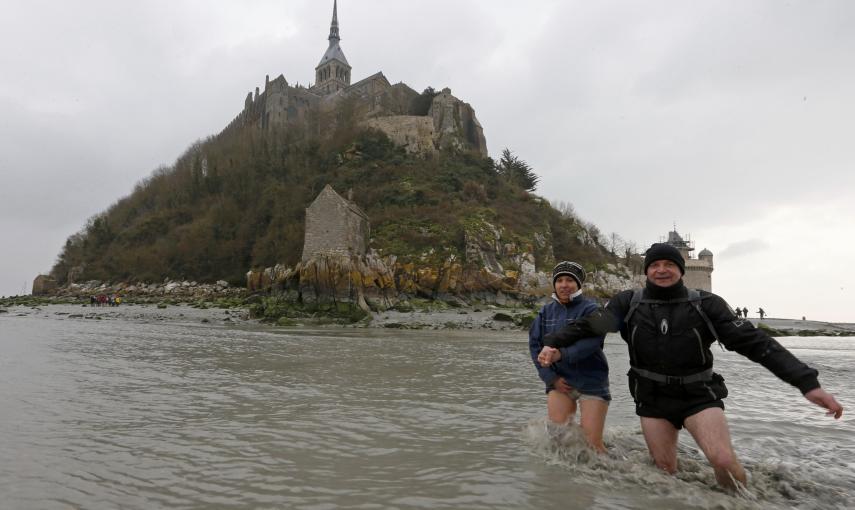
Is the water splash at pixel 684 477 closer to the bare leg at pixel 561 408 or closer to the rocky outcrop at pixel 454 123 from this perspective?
the bare leg at pixel 561 408

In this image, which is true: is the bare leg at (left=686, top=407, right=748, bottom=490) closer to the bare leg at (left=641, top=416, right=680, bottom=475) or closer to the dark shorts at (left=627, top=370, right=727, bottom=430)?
the dark shorts at (left=627, top=370, right=727, bottom=430)

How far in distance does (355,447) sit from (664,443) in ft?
7.92

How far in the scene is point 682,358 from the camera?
10.7 ft

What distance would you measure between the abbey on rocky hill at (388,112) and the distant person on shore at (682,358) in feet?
169

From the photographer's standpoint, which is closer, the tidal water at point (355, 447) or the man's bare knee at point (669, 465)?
the tidal water at point (355, 447)

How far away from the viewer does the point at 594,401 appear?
12.7 feet

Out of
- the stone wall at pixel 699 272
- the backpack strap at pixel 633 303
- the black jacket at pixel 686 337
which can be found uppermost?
the stone wall at pixel 699 272

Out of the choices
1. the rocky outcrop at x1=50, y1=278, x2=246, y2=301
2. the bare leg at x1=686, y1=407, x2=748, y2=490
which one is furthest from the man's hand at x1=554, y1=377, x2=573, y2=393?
the rocky outcrop at x1=50, y1=278, x2=246, y2=301

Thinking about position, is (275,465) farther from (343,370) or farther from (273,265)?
(273,265)

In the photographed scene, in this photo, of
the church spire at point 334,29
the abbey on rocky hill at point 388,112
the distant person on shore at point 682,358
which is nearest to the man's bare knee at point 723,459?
the distant person on shore at point 682,358

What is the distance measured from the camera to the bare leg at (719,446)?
3.05 metres

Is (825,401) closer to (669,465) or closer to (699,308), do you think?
(699,308)

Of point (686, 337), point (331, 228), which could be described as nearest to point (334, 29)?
point (331, 228)

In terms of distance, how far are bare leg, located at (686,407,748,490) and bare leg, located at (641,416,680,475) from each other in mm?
226
